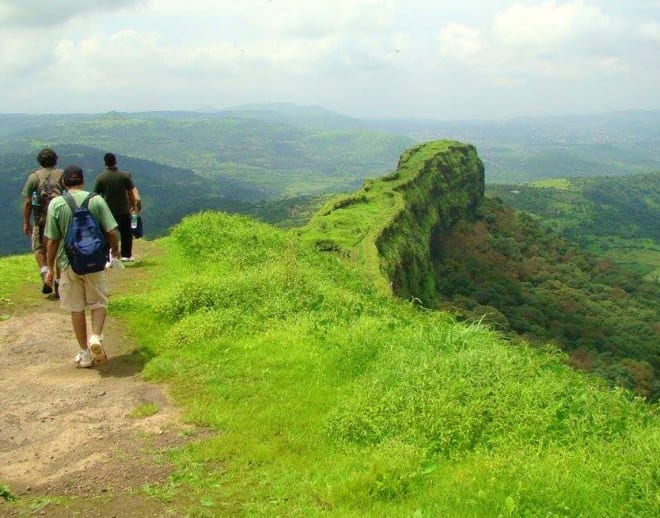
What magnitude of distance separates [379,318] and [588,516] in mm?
6269

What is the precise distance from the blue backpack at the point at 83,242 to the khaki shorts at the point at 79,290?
26 centimetres

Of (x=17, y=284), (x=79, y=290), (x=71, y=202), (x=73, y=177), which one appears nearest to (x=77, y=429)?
(x=79, y=290)

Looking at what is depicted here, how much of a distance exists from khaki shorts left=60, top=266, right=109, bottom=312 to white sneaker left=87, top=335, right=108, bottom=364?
47 centimetres

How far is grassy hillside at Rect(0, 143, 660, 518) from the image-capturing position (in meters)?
5.37

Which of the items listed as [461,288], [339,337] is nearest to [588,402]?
[339,337]

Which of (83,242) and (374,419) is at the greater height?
(83,242)

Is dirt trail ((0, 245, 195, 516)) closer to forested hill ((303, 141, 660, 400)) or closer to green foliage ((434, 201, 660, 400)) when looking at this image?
forested hill ((303, 141, 660, 400))

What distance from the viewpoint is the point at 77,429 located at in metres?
6.84

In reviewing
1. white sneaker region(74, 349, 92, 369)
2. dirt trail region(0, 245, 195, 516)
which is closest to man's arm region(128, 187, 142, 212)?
dirt trail region(0, 245, 195, 516)

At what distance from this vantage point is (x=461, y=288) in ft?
162

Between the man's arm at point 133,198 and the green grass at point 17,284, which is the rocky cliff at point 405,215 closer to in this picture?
the man's arm at point 133,198

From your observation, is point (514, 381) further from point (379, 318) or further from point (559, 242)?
point (559, 242)

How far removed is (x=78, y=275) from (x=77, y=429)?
8.48ft

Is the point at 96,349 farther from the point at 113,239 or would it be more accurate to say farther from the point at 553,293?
the point at 553,293
